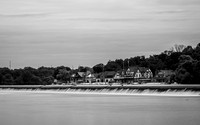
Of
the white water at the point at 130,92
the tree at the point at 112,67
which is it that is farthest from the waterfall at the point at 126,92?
the tree at the point at 112,67

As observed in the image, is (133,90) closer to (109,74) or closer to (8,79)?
(8,79)

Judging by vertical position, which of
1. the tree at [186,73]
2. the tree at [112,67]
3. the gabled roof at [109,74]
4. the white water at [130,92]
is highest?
the tree at [112,67]

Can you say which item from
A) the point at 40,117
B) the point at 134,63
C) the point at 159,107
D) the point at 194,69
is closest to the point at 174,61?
the point at 134,63

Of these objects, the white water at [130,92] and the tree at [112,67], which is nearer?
the white water at [130,92]

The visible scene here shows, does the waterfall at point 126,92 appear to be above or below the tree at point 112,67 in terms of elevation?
below

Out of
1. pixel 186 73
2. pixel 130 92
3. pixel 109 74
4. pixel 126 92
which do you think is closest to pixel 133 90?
pixel 130 92

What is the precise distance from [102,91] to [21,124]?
55.9 metres

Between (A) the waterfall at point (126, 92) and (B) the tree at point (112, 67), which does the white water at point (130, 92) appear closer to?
(A) the waterfall at point (126, 92)

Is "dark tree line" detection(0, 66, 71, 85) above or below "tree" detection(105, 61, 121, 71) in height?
below

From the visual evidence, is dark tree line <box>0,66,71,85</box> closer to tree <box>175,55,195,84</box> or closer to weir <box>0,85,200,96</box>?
weir <box>0,85,200,96</box>

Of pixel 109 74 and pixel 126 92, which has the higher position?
pixel 109 74

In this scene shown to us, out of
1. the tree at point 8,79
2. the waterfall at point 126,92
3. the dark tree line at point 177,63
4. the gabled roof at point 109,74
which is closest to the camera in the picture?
the waterfall at point 126,92

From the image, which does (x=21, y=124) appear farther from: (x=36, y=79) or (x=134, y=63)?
(x=134, y=63)

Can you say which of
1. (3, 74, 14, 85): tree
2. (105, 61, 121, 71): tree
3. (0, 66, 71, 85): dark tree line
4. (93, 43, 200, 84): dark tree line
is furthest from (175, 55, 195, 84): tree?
(105, 61, 121, 71): tree
